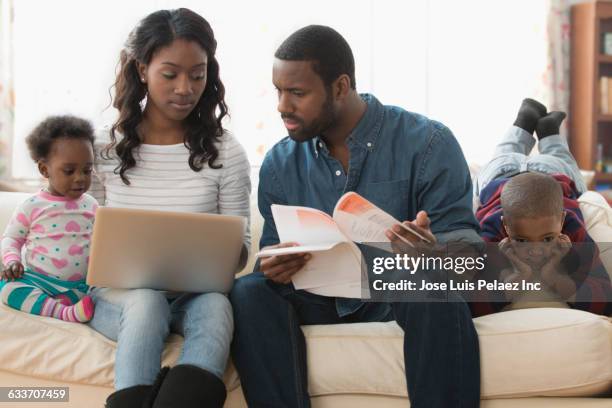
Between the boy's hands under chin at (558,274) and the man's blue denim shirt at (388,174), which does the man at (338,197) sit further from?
the boy's hands under chin at (558,274)

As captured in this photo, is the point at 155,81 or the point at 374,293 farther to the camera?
the point at 155,81

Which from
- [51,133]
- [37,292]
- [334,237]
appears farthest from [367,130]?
[37,292]

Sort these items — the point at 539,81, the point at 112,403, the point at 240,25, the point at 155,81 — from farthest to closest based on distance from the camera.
→ the point at 539,81 → the point at 240,25 → the point at 155,81 → the point at 112,403

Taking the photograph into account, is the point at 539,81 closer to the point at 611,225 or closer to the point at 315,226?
the point at 611,225

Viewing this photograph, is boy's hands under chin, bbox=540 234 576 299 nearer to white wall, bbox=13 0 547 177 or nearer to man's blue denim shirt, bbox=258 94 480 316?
man's blue denim shirt, bbox=258 94 480 316

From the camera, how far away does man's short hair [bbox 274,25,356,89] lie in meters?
1.94

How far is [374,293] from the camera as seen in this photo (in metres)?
1.82

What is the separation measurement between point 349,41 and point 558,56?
3.73ft

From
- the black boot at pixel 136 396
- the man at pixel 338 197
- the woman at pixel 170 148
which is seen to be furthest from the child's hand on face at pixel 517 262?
the black boot at pixel 136 396

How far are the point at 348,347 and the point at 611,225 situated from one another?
87 centimetres

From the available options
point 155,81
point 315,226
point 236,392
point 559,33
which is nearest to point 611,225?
point 315,226

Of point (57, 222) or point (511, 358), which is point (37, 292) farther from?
point (511, 358)

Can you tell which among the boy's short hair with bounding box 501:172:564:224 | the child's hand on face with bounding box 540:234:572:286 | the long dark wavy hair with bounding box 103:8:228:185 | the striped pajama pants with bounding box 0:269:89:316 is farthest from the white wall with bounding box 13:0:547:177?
the child's hand on face with bounding box 540:234:572:286

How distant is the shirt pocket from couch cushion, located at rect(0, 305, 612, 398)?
285 mm
